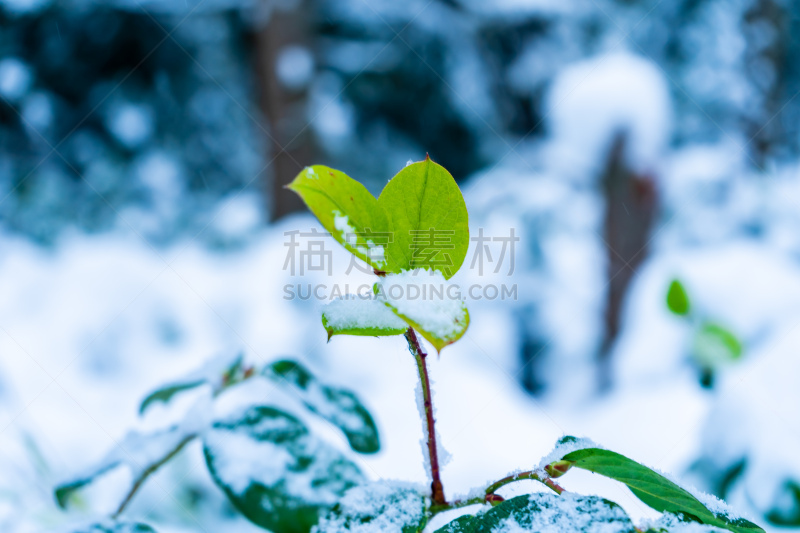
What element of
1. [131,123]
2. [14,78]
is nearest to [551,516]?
[131,123]

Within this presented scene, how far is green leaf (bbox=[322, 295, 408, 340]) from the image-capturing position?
188 millimetres

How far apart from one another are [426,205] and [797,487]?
45 centimetres

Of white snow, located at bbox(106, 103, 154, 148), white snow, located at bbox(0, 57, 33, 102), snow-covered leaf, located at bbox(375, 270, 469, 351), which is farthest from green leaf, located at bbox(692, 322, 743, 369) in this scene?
white snow, located at bbox(0, 57, 33, 102)

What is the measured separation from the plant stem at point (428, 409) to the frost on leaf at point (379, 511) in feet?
0.03

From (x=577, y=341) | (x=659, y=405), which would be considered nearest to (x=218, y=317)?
(x=577, y=341)

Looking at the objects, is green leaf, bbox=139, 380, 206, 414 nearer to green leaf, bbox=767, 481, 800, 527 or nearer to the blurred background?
the blurred background

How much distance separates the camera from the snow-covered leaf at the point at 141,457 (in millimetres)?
350

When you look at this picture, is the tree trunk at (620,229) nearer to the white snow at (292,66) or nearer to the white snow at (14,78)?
the white snow at (292,66)

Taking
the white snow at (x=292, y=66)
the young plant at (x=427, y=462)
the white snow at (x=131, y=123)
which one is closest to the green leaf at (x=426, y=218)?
the young plant at (x=427, y=462)

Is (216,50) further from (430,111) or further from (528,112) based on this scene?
(528,112)

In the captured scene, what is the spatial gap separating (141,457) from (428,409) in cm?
27

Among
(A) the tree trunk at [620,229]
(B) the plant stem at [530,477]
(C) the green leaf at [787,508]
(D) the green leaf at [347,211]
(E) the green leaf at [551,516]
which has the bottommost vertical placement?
(E) the green leaf at [551,516]

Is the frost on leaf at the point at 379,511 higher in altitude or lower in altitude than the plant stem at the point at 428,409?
lower

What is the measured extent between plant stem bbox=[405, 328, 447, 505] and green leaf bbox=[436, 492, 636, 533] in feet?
0.12
